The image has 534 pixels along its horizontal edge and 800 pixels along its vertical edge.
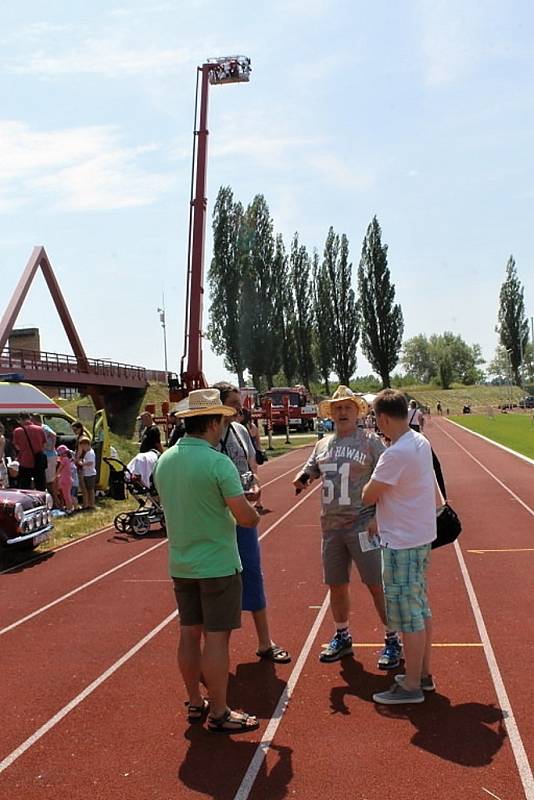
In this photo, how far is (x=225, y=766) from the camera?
397 cm

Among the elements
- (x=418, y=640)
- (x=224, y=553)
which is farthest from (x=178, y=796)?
(x=418, y=640)

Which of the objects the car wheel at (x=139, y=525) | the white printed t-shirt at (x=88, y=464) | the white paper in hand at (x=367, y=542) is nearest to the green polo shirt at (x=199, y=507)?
the white paper in hand at (x=367, y=542)

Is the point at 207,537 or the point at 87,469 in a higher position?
the point at 207,537

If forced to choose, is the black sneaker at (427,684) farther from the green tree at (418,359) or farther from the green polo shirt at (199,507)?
the green tree at (418,359)

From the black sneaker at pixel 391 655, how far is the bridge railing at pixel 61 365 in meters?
34.2

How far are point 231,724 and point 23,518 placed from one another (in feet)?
19.2

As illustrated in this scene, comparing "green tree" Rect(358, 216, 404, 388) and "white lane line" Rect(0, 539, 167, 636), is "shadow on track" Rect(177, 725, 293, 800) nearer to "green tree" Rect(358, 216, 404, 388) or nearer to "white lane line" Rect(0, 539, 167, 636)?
"white lane line" Rect(0, 539, 167, 636)

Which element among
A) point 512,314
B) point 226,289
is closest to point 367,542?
point 226,289

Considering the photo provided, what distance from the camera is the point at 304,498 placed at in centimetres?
1481

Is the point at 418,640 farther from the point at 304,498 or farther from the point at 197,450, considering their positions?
the point at 304,498

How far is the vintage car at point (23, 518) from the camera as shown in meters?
9.42

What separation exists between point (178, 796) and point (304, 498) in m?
11.2

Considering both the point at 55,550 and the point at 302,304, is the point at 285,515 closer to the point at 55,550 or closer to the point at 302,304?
the point at 55,550

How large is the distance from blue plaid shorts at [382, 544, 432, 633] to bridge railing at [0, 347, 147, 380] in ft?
114
